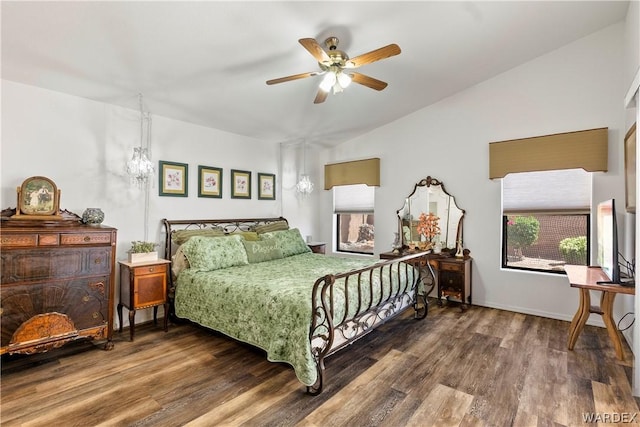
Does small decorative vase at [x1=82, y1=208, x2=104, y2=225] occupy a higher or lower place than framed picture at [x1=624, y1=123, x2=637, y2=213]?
lower

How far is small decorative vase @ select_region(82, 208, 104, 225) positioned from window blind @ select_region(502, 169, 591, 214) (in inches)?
193

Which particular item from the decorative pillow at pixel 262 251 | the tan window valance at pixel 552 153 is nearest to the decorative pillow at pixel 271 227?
the decorative pillow at pixel 262 251

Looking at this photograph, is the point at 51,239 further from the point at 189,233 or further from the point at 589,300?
the point at 589,300

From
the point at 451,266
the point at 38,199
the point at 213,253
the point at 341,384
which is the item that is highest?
the point at 38,199

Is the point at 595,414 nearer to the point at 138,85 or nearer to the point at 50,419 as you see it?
the point at 50,419

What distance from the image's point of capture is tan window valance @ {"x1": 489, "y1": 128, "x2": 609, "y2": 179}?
3.58 meters

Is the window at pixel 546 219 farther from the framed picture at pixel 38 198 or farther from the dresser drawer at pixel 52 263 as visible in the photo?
the framed picture at pixel 38 198

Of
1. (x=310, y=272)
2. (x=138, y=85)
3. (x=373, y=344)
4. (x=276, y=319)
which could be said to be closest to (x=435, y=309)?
(x=373, y=344)

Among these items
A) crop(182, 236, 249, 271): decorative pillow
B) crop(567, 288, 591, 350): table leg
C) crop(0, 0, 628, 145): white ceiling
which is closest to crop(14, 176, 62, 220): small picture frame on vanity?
crop(0, 0, 628, 145): white ceiling

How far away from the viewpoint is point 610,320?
287 centimetres

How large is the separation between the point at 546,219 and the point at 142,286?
4.98 meters

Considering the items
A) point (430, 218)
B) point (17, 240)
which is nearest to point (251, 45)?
point (17, 240)

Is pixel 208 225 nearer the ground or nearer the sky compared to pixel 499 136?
nearer the ground

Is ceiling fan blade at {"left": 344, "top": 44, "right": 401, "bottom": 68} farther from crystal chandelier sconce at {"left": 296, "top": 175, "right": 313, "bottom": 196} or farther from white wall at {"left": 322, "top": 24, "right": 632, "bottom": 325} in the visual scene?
crystal chandelier sconce at {"left": 296, "top": 175, "right": 313, "bottom": 196}
